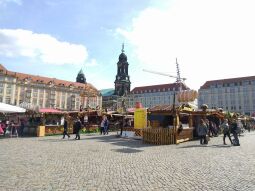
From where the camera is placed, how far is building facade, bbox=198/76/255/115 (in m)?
99.2

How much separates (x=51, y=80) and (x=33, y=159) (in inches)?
3854

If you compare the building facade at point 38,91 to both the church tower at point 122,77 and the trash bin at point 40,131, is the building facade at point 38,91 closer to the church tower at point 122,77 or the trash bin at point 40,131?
the church tower at point 122,77

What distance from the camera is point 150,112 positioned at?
64.3 feet

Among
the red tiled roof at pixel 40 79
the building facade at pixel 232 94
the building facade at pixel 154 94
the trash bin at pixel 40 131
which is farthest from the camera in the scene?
the building facade at pixel 154 94

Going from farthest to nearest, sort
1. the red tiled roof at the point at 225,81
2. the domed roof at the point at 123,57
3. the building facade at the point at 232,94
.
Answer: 1. the domed roof at the point at 123,57
2. the red tiled roof at the point at 225,81
3. the building facade at the point at 232,94

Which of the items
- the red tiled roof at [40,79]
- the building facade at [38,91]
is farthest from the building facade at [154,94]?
the red tiled roof at [40,79]

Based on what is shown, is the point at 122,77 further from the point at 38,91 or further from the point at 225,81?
the point at 225,81

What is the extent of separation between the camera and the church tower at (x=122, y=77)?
116531 mm

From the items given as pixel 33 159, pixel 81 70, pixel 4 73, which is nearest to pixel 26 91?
pixel 4 73

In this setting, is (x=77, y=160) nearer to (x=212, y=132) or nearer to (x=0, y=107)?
(x=0, y=107)

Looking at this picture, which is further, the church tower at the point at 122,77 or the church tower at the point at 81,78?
the church tower at the point at 81,78

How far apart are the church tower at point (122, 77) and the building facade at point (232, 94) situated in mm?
36500

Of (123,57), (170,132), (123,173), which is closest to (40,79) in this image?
(123,57)

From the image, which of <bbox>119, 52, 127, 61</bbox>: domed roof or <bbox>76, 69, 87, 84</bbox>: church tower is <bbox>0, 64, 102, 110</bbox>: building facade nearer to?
<bbox>76, 69, 87, 84</bbox>: church tower
